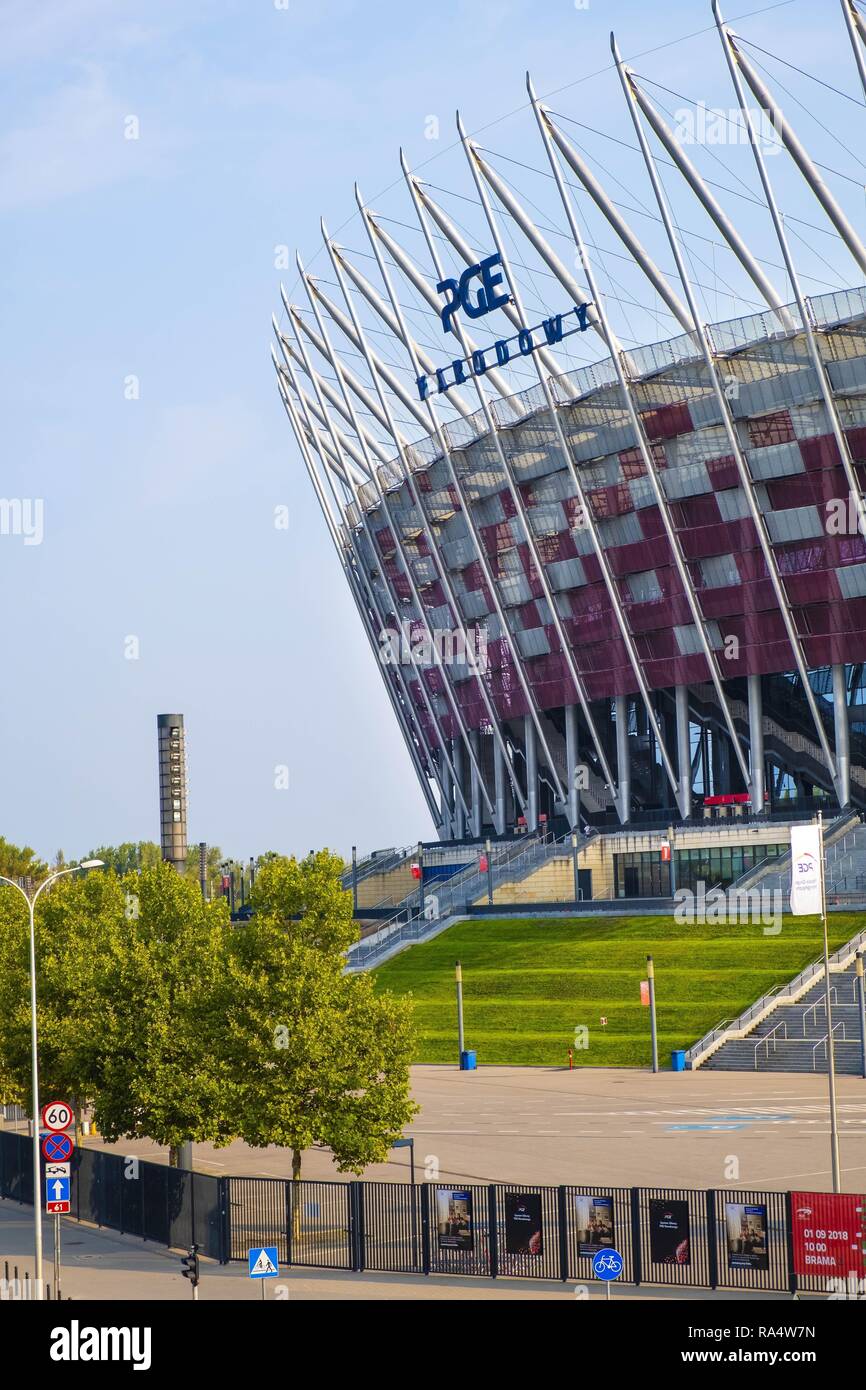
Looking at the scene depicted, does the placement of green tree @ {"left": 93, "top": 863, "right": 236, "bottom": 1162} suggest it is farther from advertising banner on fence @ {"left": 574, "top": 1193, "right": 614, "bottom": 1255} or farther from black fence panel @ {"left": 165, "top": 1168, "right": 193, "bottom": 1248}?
advertising banner on fence @ {"left": 574, "top": 1193, "right": 614, "bottom": 1255}

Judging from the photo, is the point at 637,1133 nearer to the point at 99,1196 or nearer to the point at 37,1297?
the point at 99,1196

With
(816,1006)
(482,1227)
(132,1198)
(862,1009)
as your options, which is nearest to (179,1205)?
(132,1198)

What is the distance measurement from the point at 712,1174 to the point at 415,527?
78983mm

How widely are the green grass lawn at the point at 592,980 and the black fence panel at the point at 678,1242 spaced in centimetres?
2905

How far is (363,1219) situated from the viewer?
98.3 feet

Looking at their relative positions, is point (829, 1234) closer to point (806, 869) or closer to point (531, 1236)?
point (531, 1236)

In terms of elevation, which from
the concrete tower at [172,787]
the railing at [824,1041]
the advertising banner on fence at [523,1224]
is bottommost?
the advertising banner on fence at [523,1224]

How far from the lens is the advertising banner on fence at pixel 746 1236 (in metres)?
25.3

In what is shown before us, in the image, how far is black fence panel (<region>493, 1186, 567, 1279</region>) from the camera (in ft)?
91.3

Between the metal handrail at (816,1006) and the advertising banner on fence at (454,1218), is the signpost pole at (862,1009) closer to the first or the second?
the metal handrail at (816,1006)

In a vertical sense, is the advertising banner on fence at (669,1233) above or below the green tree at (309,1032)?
below

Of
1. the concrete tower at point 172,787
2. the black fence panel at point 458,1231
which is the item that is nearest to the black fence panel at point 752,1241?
the black fence panel at point 458,1231

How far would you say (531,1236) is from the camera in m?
28.1

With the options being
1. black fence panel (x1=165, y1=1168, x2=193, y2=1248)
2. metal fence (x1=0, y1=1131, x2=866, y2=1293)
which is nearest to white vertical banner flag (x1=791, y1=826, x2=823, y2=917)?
metal fence (x1=0, y1=1131, x2=866, y2=1293)
